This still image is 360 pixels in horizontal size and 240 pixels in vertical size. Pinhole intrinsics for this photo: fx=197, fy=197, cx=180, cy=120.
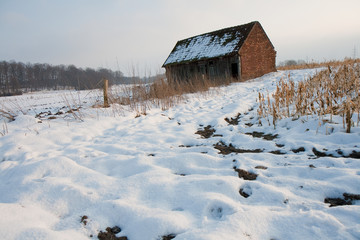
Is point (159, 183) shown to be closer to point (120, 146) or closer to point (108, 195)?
point (108, 195)

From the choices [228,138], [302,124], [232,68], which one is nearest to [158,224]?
[228,138]

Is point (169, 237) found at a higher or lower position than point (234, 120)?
lower

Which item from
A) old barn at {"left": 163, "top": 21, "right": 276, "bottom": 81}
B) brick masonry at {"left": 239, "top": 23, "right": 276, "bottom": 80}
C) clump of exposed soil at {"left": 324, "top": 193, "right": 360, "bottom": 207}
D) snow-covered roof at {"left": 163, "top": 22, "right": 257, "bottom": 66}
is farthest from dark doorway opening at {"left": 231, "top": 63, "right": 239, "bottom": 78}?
clump of exposed soil at {"left": 324, "top": 193, "right": 360, "bottom": 207}

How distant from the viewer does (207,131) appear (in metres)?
4.41

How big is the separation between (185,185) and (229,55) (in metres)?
14.1

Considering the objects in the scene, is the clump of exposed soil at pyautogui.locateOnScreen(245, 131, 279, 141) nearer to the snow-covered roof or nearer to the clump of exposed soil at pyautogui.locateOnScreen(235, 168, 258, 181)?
the clump of exposed soil at pyautogui.locateOnScreen(235, 168, 258, 181)

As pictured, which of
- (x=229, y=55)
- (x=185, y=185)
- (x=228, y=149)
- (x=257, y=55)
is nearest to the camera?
(x=185, y=185)

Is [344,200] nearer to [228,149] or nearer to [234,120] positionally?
[228,149]

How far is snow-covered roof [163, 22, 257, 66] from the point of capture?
15.1 m

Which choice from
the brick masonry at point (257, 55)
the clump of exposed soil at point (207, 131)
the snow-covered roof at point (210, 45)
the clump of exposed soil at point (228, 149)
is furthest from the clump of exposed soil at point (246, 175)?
the snow-covered roof at point (210, 45)

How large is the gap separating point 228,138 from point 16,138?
4.26m

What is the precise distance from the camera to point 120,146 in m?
3.58

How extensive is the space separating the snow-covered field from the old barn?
10.9 m

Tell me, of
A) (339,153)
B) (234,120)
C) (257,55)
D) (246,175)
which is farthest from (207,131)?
(257,55)
